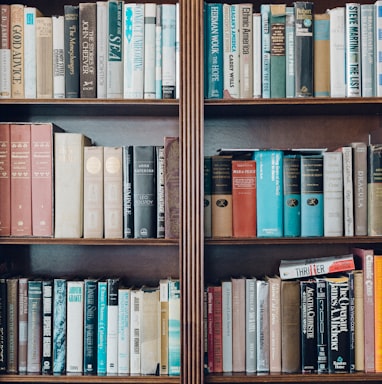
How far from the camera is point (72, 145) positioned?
5.57ft

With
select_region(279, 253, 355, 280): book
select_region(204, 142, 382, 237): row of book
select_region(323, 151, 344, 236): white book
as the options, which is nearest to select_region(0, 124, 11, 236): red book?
select_region(204, 142, 382, 237): row of book

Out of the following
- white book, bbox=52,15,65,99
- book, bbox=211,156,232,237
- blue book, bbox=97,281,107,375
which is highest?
white book, bbox=52,15,65,99

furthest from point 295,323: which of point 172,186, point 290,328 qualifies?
point 172,186

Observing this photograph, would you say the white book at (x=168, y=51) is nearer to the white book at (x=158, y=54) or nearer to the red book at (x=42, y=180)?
the white book at (x=158, y=54)

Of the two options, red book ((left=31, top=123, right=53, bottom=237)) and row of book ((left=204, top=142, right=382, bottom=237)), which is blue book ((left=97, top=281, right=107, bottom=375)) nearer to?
red book ((left=31, top=123, right=53, bottom=237))

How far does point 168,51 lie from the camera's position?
5.54 feet

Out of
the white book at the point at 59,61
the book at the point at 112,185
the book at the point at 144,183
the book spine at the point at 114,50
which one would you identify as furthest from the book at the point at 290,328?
the white book at the point at 59,61

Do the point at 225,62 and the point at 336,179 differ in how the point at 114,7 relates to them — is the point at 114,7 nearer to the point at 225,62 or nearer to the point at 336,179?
the point at 225,62

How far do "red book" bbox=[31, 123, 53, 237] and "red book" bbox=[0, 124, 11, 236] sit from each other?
73mm

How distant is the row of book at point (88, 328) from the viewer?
170cm

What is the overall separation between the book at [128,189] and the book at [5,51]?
0.41 m

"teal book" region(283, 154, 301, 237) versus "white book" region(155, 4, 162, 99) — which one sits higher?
"white book" region(155, 4, 162, 99)

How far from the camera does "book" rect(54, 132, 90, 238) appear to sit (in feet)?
5.54

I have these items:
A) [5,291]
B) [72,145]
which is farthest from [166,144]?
[5,291]
